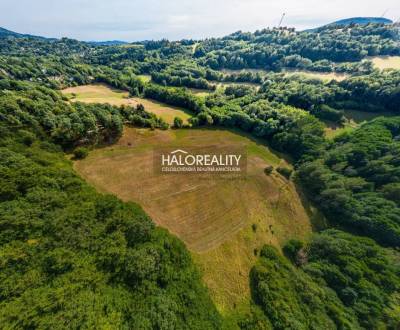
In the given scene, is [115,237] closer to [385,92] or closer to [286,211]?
[286,211]

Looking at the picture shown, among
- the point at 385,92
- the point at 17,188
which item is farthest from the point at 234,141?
the point at 385,92

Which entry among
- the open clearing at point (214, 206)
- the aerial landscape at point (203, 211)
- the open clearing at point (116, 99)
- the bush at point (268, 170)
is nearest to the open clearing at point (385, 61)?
the aerial landscape at point (203, 211)

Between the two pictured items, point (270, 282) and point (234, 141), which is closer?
point (270, 282)

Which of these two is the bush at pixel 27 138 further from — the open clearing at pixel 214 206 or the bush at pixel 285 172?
the bush at pixel 285 172

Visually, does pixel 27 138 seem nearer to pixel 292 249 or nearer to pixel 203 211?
pixel 203 211

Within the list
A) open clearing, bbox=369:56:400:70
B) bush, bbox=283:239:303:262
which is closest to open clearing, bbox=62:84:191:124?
bush, bbox=283:239:303:262

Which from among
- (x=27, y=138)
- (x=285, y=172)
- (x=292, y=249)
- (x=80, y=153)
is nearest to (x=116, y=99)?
(x=80, y=153)
